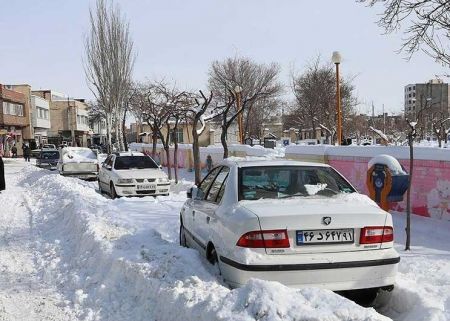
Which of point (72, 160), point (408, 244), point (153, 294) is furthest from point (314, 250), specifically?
point (72, 160)

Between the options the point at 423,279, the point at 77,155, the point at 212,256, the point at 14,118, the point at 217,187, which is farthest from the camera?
the point at 14,118

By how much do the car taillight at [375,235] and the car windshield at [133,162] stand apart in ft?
39.5

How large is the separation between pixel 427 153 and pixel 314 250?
6740 mm

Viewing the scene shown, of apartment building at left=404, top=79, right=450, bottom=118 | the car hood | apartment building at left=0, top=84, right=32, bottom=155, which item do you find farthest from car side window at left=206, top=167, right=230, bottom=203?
apartment building at left=0, top=84, right=32, bottom=155

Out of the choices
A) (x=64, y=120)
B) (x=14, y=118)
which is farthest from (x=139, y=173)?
(x=64, y=120)

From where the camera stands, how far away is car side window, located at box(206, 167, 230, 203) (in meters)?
5.48

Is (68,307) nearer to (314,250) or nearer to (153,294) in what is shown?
(153,294)

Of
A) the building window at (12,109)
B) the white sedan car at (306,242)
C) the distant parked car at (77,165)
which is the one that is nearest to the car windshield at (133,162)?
the distant parked car at (77,165)

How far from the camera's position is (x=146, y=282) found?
5.00 meters

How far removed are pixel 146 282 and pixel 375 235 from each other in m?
2.25

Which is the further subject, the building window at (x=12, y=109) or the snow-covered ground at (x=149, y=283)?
the building window at (x=12, y=109)

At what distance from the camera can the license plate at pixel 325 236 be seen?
168 inches

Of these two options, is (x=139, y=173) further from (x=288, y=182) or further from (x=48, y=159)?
(x=48, y=159)

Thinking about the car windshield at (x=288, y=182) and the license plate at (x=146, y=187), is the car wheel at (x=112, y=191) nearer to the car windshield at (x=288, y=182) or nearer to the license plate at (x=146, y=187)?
the license plate at (x=146, y=187)
